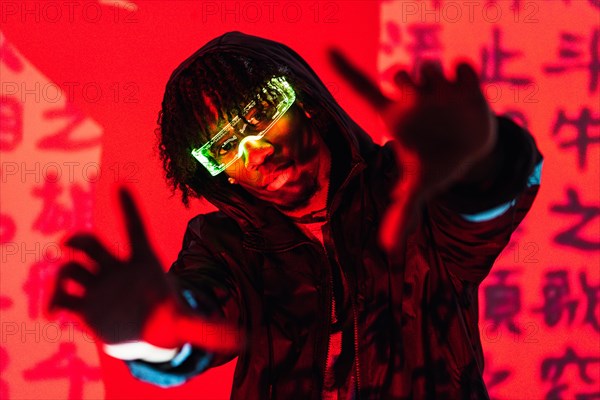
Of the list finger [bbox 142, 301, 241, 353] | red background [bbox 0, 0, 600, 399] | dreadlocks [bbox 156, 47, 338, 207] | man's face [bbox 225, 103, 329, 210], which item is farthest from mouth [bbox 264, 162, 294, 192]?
red background [bbox 0, 0, 600, 399]

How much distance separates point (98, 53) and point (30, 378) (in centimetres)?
90

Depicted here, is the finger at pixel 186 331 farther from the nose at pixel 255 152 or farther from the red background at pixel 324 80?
the red background at pixel 324 80

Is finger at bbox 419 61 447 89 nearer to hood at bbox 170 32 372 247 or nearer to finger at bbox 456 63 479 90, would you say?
finger at bbox 456 63 479 90

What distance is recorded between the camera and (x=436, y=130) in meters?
0.65

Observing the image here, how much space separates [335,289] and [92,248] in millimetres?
421

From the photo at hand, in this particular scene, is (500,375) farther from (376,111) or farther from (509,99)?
(376,111)

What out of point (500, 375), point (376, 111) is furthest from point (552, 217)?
point (376, 111)

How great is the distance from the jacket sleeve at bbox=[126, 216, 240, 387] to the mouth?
0.18m

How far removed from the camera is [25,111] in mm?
1668

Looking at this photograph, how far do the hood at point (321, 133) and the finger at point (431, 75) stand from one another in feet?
1.09

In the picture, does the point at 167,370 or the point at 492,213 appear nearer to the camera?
the point at 492,213

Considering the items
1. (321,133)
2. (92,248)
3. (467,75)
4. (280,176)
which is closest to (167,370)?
(92,248)

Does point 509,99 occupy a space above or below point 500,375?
above

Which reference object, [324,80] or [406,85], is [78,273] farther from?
[324,80]
